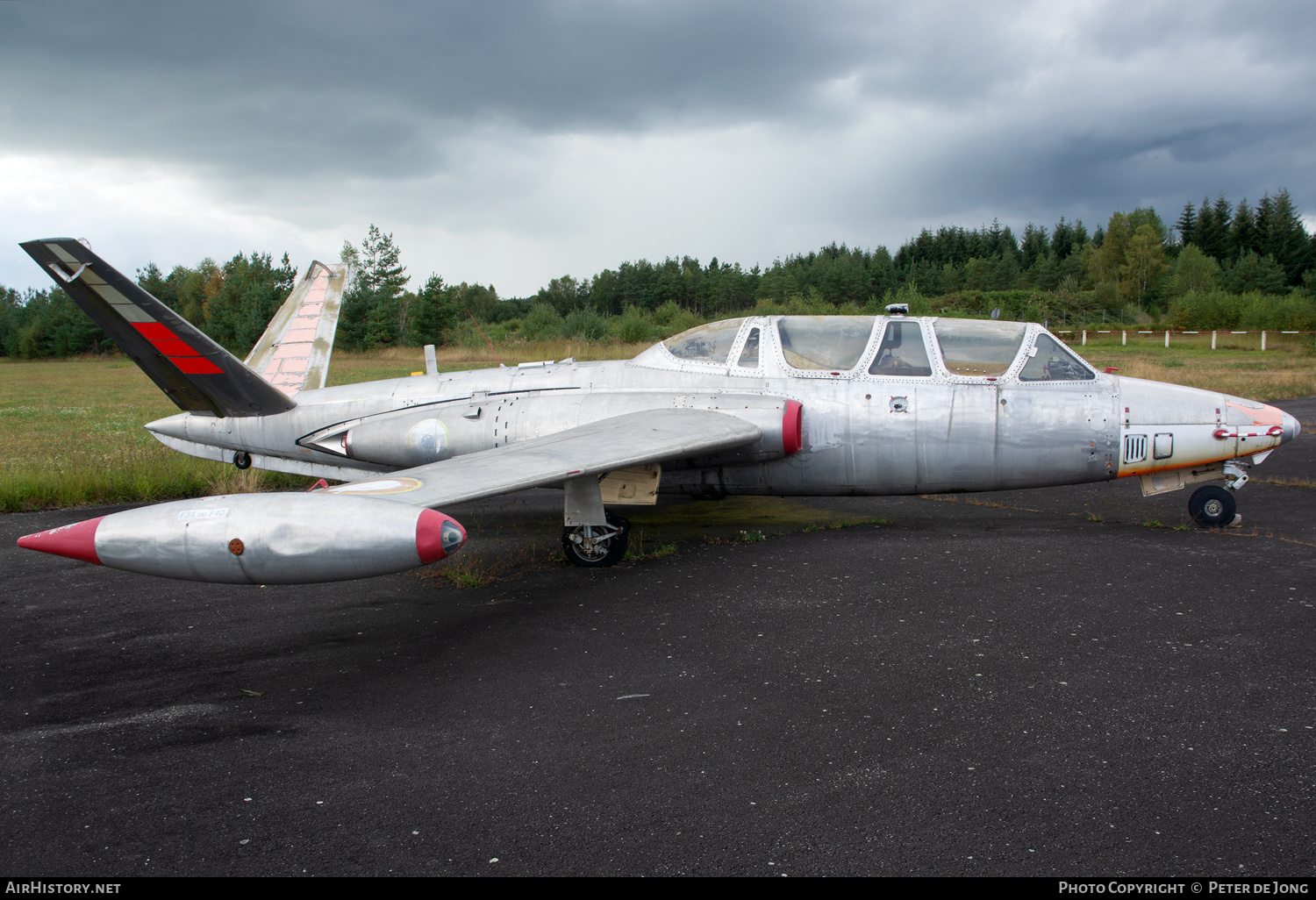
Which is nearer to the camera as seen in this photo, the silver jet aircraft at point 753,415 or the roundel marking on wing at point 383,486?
the roundel marking on wing at point 383,486

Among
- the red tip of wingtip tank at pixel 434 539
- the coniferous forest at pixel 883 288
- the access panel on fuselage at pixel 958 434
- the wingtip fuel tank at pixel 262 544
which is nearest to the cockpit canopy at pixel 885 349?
the access panel on fuselage at pixel 958 434

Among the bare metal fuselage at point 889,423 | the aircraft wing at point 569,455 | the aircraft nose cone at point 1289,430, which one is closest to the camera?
the aircraft wing at point 569,455

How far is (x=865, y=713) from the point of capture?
445cm

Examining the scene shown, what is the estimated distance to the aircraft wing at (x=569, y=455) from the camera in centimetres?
538

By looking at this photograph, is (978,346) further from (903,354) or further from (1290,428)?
(1290,428)

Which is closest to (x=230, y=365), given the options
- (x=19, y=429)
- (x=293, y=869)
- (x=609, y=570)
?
(x=609, y=570)

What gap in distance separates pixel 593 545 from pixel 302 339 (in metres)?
5.88

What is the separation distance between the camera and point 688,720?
4.44 metres

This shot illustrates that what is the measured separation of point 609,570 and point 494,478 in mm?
2394

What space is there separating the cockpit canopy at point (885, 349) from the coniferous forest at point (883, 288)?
40.2 metres

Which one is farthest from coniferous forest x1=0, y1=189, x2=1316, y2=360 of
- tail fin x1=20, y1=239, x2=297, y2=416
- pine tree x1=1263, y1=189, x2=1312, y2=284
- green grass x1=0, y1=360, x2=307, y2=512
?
tail fin x1=20, y1=239, x2=297, y2=416

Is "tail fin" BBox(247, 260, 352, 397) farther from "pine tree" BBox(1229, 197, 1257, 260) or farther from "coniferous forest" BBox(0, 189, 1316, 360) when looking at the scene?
"pine tree" BBox(1229, 197, 1257, 260)

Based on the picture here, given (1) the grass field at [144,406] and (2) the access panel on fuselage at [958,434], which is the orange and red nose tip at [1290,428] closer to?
(2) the access panel on fuselage at [958,434]
